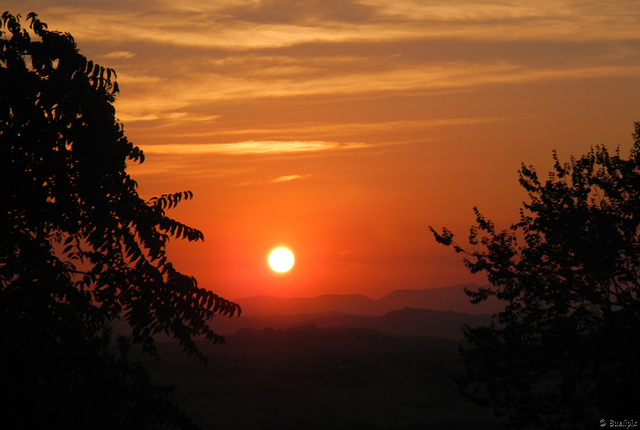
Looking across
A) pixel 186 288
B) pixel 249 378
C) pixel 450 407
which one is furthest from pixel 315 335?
pixel 186 288

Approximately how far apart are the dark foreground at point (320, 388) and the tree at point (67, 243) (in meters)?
39.4

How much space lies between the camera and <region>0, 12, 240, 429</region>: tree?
11.3 meters

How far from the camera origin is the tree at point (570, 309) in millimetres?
18812

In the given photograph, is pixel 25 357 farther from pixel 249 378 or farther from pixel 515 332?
pixel 249 378

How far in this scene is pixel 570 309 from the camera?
21.2 metres

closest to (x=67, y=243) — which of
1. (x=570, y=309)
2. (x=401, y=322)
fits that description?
(x=570, y=309)

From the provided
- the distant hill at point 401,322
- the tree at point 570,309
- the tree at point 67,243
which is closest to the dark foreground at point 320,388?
the tree at point 570,309

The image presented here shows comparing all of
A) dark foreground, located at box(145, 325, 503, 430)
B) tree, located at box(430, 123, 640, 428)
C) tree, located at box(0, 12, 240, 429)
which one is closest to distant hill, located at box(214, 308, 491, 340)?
dark foreground, located at box(145, 325, 503, 430)

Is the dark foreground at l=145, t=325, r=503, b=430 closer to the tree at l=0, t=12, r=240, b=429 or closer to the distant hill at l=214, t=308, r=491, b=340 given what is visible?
the tree at l=0, t=12, r=240, b=429

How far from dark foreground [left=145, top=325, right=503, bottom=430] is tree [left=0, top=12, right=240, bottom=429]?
1550 inches

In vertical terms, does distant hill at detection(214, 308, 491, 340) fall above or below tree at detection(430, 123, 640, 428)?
below

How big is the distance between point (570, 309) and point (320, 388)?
150ft

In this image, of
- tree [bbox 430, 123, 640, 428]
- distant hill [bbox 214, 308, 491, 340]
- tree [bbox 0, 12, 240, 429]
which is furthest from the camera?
distant hill [bbox 214, 308, 491, 340]

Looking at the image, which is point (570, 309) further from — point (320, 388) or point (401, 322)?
point (401, 322)
